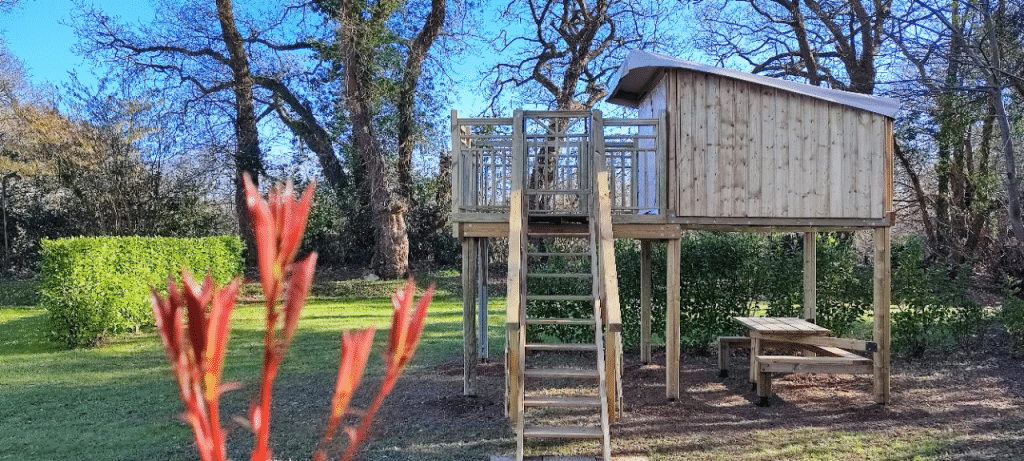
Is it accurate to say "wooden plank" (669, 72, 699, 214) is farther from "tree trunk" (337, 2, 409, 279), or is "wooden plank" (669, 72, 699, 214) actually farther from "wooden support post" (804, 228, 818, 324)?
"tree trunk" (337, 2, 409, 279)

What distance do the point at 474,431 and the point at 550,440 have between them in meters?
0.74

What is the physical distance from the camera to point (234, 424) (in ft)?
22.9

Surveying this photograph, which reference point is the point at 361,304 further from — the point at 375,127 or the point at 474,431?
the point at 474,431

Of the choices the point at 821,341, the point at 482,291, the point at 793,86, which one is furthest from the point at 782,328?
the point at 482,291

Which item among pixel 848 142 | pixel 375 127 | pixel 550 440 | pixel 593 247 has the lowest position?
pixel 550 440

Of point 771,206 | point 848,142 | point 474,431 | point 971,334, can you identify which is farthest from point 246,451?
point 971,334

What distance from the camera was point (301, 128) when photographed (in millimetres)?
21438

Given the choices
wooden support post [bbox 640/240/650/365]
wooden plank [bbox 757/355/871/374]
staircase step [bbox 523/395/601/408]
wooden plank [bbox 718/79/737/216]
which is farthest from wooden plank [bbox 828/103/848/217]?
staircase step [bbox 523/395/601/408]

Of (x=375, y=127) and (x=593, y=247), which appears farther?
(x=375, y=127)

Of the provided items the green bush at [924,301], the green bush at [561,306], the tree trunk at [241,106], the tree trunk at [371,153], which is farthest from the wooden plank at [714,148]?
the tree trunk at [241,106]

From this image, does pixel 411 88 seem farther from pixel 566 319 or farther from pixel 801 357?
pixel 801 357

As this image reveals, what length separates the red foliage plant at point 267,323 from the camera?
760 mm

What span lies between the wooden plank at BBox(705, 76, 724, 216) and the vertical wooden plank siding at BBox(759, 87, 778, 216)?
18.3 inches

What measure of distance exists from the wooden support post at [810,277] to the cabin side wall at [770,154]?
6.22 feet
